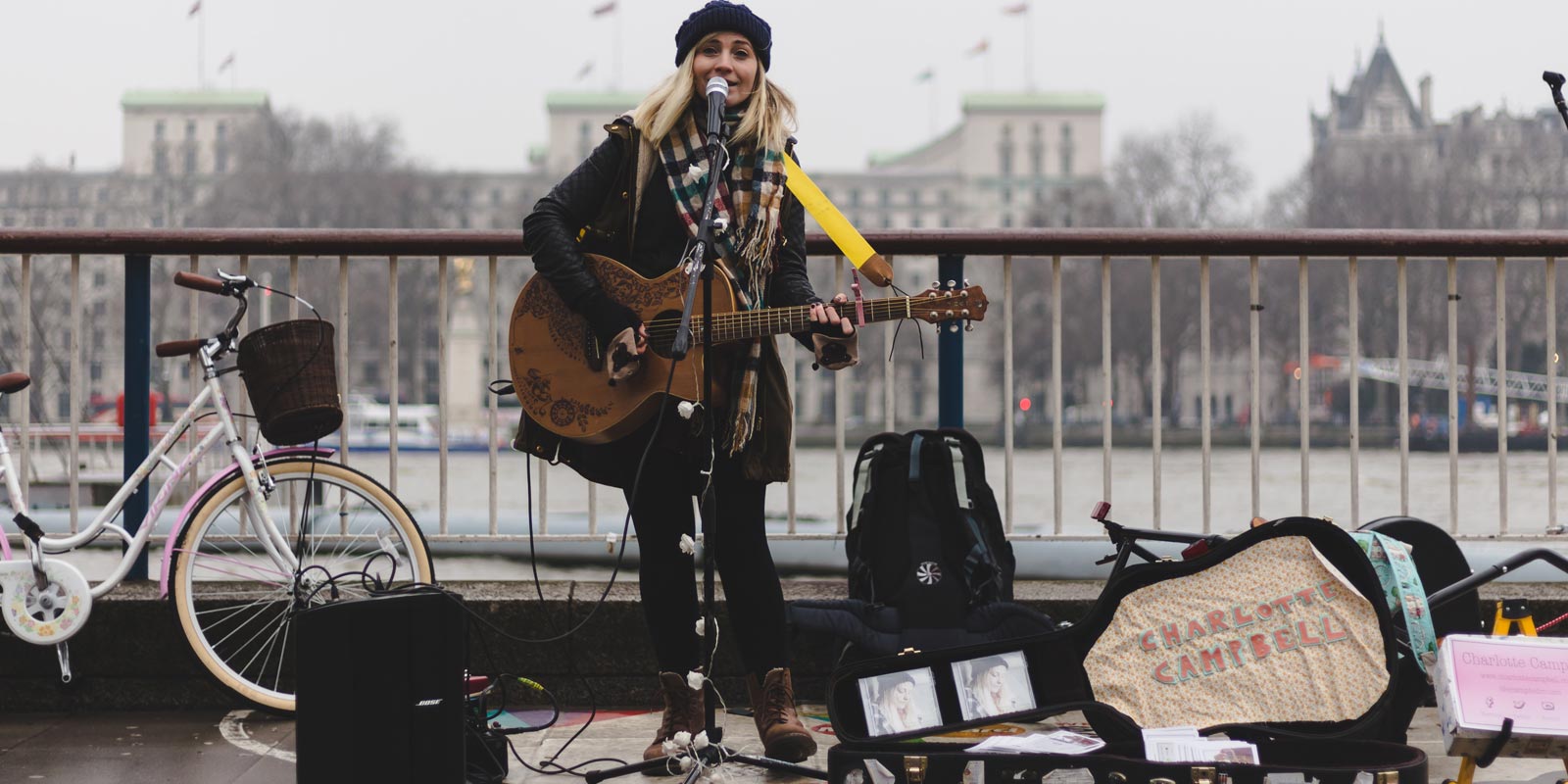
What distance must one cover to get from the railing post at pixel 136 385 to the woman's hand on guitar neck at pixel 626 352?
1.79 meters

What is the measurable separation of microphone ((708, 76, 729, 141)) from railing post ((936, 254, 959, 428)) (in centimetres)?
130

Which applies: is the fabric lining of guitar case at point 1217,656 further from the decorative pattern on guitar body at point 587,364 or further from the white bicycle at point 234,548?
the white bicycle at point 234,548

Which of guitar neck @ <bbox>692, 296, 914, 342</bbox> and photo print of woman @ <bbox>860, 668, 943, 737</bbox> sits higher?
guitar neck @ <bbox>692, 296, 914, 342</bbox>

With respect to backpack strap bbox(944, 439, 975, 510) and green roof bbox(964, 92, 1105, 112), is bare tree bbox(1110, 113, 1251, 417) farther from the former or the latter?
backpack strap bbox(944, 439, 975, 510)

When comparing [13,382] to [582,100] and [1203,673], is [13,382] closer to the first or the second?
[1203,673]

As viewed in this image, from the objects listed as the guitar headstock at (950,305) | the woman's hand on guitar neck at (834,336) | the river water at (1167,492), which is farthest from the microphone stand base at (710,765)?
the river water at (1167,492)

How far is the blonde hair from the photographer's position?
3.14 metres

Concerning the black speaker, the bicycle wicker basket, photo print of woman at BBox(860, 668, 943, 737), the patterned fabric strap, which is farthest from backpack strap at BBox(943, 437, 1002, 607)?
the bicycle wicker basket

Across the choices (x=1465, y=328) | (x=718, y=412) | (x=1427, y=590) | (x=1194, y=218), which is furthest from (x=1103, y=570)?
(x=1194, y=218)

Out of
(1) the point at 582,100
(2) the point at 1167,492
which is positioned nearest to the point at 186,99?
(1) the point at 582,100

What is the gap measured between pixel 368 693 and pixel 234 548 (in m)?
1.35

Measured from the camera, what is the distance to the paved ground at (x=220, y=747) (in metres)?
3.20

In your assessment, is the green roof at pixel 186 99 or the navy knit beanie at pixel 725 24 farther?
the green roof at pixel 186 99

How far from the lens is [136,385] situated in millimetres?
4098
